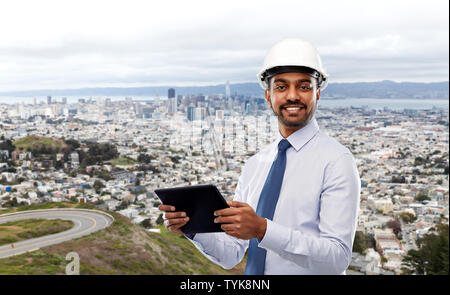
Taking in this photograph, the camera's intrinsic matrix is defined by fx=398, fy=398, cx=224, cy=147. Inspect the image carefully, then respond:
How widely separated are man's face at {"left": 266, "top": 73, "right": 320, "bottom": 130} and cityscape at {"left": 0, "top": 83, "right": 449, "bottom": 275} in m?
7.34

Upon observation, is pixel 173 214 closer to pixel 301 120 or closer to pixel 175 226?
pixel 175 226

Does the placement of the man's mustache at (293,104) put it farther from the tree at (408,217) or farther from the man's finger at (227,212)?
the tree at (408,217)

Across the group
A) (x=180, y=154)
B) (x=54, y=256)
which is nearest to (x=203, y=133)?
(x=180, y=154)

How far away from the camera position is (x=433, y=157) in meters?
18.1

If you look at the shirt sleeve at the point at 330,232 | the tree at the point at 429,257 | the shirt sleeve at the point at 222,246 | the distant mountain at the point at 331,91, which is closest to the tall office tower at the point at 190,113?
the distant mountain at the point at 331,91

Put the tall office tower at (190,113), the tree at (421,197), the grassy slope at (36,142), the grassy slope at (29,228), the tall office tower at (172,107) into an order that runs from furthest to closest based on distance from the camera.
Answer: the tree at (421,197)
the tall office tower at (172,107)
the tall office tower at (190,113)
the grassy slope at (36,142)
the grassy slope at (29,228)

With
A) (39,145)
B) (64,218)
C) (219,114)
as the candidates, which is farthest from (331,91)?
(39,145)

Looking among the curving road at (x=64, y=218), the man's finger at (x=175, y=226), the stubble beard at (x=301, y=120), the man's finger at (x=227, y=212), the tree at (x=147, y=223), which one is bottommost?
the tree at (x=147, y=223)

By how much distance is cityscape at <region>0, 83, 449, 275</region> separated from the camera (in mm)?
10828

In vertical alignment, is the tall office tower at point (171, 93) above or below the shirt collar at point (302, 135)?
above

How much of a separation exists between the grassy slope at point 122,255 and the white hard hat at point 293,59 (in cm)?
745

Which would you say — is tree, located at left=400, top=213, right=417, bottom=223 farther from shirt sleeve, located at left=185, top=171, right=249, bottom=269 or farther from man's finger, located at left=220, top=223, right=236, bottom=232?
man's finger, located at left=220, top=223, right=236, bottom=232

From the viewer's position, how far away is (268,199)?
1.05 metres

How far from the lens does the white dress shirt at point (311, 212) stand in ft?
2.88
